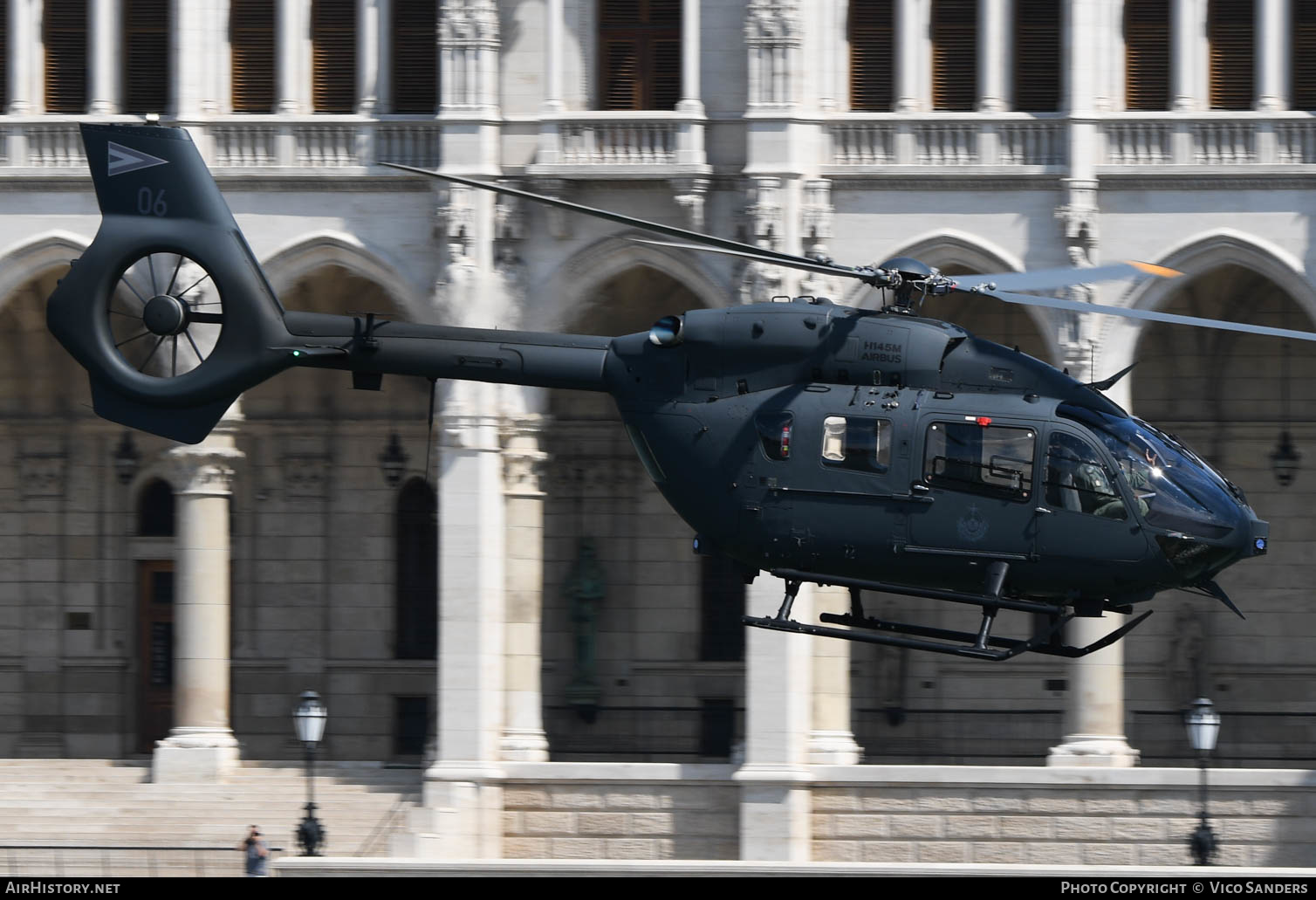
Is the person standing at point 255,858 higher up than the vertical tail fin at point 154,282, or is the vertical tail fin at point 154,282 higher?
the vertical tail fin at point 154,282

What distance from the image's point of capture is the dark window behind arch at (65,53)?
39781 millimetres

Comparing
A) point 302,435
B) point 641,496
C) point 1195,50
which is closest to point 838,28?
point 1195,50

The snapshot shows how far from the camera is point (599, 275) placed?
128 feet

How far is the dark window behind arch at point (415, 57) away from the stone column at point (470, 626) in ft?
14.2

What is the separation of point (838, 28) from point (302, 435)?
11040mm

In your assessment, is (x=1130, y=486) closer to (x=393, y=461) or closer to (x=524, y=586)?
(x=524, y=586)

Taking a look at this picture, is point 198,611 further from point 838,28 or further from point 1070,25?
point 1070,25

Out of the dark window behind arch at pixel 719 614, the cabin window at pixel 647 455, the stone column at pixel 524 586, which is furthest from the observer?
the dark window behind arch at pixel 719 614

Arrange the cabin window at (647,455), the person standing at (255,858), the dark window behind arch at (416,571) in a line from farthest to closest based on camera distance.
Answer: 1. the dark window behind arch at (416,571)
2. the person standing at (255,858)
3. the cabin window at (647,455)

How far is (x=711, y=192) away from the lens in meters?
38.2

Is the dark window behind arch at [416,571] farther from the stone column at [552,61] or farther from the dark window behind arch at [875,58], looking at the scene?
the dark window behind arch at [875,58]

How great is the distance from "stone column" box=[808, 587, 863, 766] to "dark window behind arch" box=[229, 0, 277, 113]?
1114 cm

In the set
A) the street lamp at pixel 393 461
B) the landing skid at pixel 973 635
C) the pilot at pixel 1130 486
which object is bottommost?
the landing skid at pixel 973 635

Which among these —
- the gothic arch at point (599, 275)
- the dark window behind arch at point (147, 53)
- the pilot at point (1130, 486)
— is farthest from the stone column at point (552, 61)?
the pilot at point (1130, 486)
